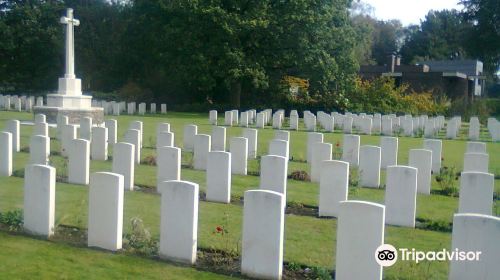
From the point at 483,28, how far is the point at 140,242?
150 ft

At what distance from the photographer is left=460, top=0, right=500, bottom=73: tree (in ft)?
147

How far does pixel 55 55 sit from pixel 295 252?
42.9m

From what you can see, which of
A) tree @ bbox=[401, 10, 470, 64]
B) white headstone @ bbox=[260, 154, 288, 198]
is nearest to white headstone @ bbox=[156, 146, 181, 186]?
white headstone @ bbox=[260, 154, 288, 198]

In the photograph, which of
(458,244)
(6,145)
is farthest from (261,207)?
(6,145)

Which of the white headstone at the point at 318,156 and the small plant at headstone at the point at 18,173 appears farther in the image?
the white headstone at the point at 318,156

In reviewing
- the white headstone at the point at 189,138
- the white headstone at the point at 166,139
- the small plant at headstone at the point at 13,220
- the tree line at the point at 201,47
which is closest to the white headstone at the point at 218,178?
the small plant at headstone at the point at 13,220

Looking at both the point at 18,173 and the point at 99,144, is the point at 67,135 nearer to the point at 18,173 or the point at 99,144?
the point at 99,144

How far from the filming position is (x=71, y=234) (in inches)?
260

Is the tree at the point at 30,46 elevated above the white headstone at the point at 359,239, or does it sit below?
above

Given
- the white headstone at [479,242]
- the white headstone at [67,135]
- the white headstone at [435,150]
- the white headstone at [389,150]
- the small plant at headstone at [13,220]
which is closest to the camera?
Result: the white headstone at [479,242]

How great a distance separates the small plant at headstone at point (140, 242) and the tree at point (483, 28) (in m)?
44.9

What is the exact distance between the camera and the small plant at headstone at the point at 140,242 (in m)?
5.96

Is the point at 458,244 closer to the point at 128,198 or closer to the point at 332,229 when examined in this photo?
the point at 332,229

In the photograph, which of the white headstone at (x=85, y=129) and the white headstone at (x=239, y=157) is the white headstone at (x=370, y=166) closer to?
the white headstone at (x=239, y=157)
